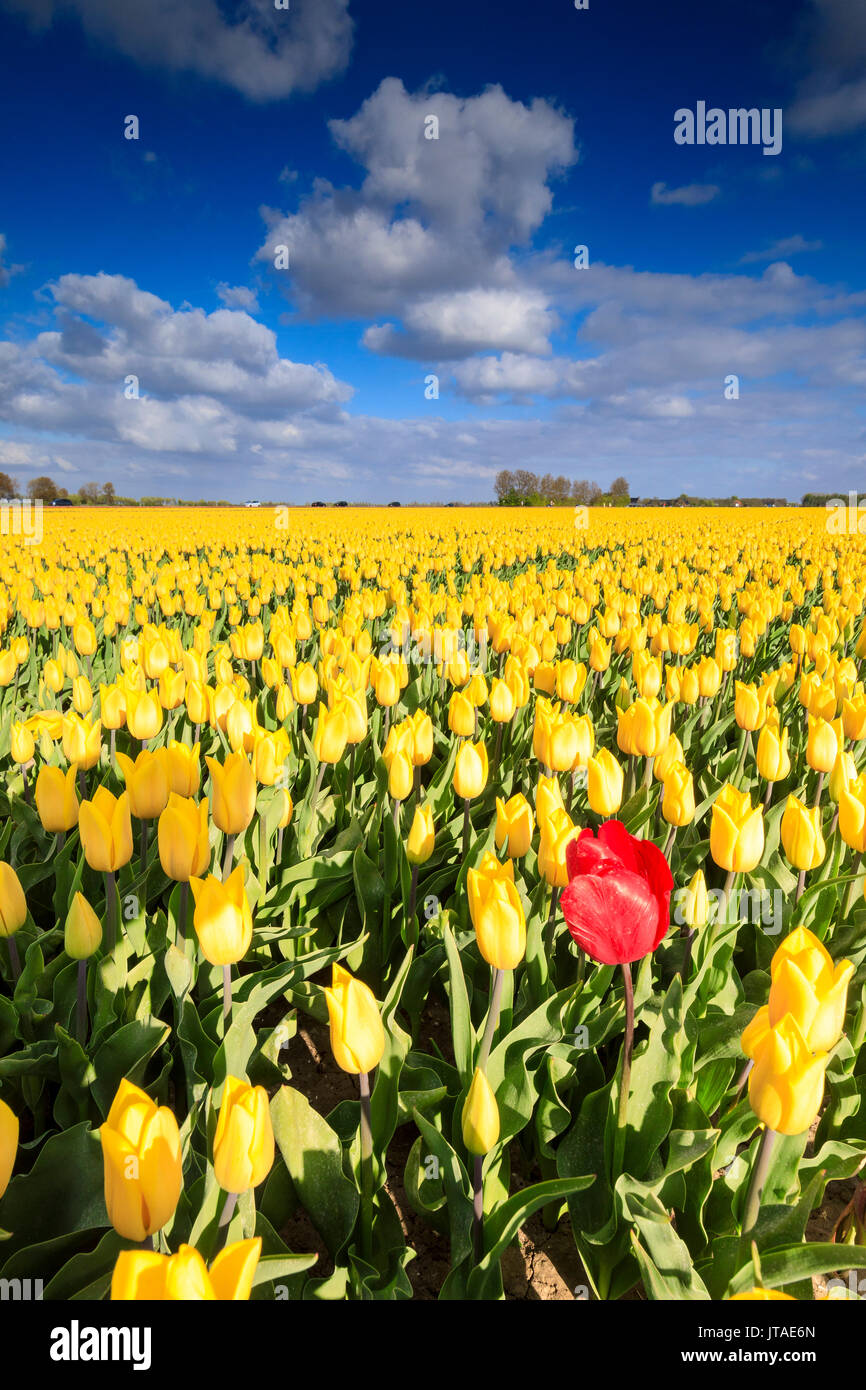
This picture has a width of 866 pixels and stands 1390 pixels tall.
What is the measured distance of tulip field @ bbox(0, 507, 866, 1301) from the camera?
127 centimetres

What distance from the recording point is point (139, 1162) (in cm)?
100

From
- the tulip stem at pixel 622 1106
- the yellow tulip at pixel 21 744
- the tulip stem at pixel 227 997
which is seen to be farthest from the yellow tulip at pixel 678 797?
the yellow tulip at pixel 21 744

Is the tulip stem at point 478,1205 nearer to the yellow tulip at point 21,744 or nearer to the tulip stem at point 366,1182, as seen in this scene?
the tulip stem at point 366,1182

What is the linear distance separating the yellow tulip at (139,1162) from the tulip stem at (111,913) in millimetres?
1033

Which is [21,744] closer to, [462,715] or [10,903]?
[10,903]

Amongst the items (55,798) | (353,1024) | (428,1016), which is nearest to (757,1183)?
(353,1024)

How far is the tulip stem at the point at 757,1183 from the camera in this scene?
1.24 m

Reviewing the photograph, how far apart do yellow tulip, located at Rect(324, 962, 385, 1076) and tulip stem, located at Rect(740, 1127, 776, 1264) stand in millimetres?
Result: 745

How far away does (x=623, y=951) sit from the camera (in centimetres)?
141

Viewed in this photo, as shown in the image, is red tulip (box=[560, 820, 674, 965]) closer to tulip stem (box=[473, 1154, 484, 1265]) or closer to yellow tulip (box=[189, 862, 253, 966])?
tulip stem (box=[473, 1154, 484, 1265])

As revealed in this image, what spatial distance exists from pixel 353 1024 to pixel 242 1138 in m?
0.27

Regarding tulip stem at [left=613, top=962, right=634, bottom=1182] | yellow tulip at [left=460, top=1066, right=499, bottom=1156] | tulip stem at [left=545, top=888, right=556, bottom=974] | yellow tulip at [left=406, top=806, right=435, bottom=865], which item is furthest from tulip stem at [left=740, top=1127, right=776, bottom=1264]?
yellow tulip at [left=406, top=806, right=435, bottom=865]

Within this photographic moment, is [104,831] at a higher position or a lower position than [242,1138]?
higher
